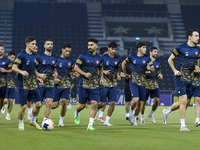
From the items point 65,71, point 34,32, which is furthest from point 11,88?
point 34,32

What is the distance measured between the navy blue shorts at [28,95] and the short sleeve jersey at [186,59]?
12.5ft

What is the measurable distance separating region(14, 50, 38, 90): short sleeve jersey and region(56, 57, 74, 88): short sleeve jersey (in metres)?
1.89

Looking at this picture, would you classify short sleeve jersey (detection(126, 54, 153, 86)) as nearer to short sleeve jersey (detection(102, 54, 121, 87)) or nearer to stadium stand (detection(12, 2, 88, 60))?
short sleeve jersey (detection(102, 54, 121, 87))

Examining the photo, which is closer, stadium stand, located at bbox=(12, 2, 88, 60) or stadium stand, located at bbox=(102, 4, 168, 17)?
stadium stand, located at bbox=(12, 2, 88, 60)

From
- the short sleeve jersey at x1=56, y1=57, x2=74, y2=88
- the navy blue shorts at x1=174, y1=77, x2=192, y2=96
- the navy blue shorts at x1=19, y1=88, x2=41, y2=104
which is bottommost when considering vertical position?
the navy blue shorts at x1=19, y1=88, x2=41, y2=104

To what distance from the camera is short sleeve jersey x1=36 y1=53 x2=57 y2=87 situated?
973 cm

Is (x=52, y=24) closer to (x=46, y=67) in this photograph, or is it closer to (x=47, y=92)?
(x=46, y=67)

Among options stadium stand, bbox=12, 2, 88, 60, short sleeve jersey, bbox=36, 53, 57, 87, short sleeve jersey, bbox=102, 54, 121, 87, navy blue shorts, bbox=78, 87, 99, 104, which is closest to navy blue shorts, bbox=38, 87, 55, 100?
short sleeve jersey, bbox=36, 53, 57, 87

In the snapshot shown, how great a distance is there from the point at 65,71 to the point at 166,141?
16.9 feet

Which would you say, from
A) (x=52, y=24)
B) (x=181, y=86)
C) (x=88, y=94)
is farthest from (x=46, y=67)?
(x=52, y=24)

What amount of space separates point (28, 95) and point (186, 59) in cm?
432

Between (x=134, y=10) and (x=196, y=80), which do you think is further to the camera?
(x=134, y=10)

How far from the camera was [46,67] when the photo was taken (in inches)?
386

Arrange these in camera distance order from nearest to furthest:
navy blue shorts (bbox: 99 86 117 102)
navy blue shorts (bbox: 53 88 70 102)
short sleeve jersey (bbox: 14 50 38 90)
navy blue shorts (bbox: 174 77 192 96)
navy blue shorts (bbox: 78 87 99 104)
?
short sleeve jersey (bbox: 14 50 38 90)
navy blue shorts (bbox: 174 77 192 96)
navy blue shorts (bbox: 78 87 99 104)
navy blue shorts (bbox: 53 88 70 102)
navy blue shorts (bbox: 99 86 117 102)
